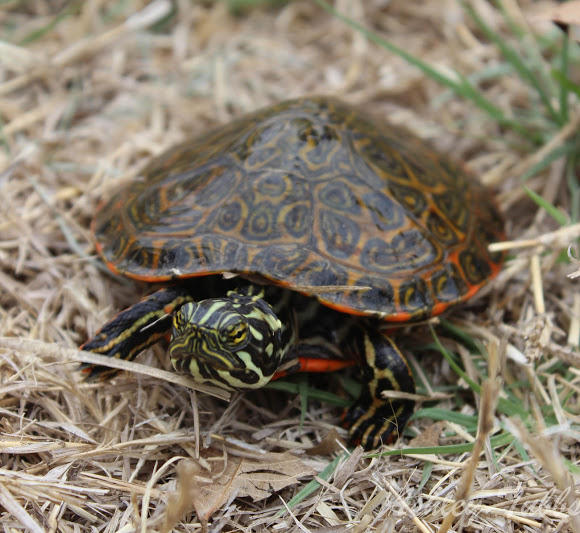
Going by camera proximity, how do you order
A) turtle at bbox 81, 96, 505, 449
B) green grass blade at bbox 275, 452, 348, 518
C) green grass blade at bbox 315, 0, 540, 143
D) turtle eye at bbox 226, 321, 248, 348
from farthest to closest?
green grass blade at bbox 315, 0, 540, 143, turtle at bbox 81, 96, 505, 449, green grass blade at bbox 275, 452, 348, 518, turtle eye at bbox 226, 321, 248, 348

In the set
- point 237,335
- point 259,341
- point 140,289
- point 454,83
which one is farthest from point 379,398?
point 454,83

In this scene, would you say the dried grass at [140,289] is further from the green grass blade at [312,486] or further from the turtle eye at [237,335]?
the turtle eye at [237,335]

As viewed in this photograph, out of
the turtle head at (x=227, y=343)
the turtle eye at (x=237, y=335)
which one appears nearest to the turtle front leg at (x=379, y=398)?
the turtle head at (x=227, y=343)

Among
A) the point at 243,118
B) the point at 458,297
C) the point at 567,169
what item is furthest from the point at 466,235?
the point at 243,118

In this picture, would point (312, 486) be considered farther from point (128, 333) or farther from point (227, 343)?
point (128, 333)

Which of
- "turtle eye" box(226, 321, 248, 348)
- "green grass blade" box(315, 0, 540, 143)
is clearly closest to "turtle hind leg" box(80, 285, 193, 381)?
"turtle eye" box(226, 321, 248, 348)

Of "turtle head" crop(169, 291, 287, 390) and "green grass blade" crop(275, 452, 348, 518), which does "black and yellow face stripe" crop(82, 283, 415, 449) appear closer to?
"turtle head" crop(169, 291, 287, 390)
